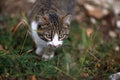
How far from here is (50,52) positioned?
429 cm

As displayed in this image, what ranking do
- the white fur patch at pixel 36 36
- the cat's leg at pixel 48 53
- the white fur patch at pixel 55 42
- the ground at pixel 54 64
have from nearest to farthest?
the ground at pixel 54 64 → the white fur patch at pixel 55 42 → the white fur patch at pixel 36 36 → the cat's leg at pixel 48 53

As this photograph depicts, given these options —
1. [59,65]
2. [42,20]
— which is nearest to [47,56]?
[59,65]

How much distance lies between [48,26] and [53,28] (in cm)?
6

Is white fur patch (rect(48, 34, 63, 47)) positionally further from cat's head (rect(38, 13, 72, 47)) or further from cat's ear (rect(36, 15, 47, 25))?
cat's ear (rect(36, 15, 47, 25))

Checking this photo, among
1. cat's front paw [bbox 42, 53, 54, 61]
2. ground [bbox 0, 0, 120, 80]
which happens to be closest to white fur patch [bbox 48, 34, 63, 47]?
ground [bbox 0, 0, 120, 80]

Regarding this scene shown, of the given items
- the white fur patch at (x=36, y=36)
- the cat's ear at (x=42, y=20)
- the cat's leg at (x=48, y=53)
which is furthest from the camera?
the cat's leg at (x=48, y=53)

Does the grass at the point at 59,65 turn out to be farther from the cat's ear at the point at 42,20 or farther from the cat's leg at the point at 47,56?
the cat's ear at the point at 42,20

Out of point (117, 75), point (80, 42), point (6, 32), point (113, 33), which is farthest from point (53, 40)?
point (113, 33)

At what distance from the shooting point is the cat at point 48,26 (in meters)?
3.88

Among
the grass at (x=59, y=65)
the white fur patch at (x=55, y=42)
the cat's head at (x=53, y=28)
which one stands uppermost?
the cat's head at (x=53, y=28)

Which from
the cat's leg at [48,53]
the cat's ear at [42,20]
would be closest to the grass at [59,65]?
the cat's leg at [48,53]

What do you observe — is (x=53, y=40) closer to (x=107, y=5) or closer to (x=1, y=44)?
(x=1, y=44)

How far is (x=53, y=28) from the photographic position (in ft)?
12.8

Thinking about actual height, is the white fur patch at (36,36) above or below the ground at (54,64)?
above
